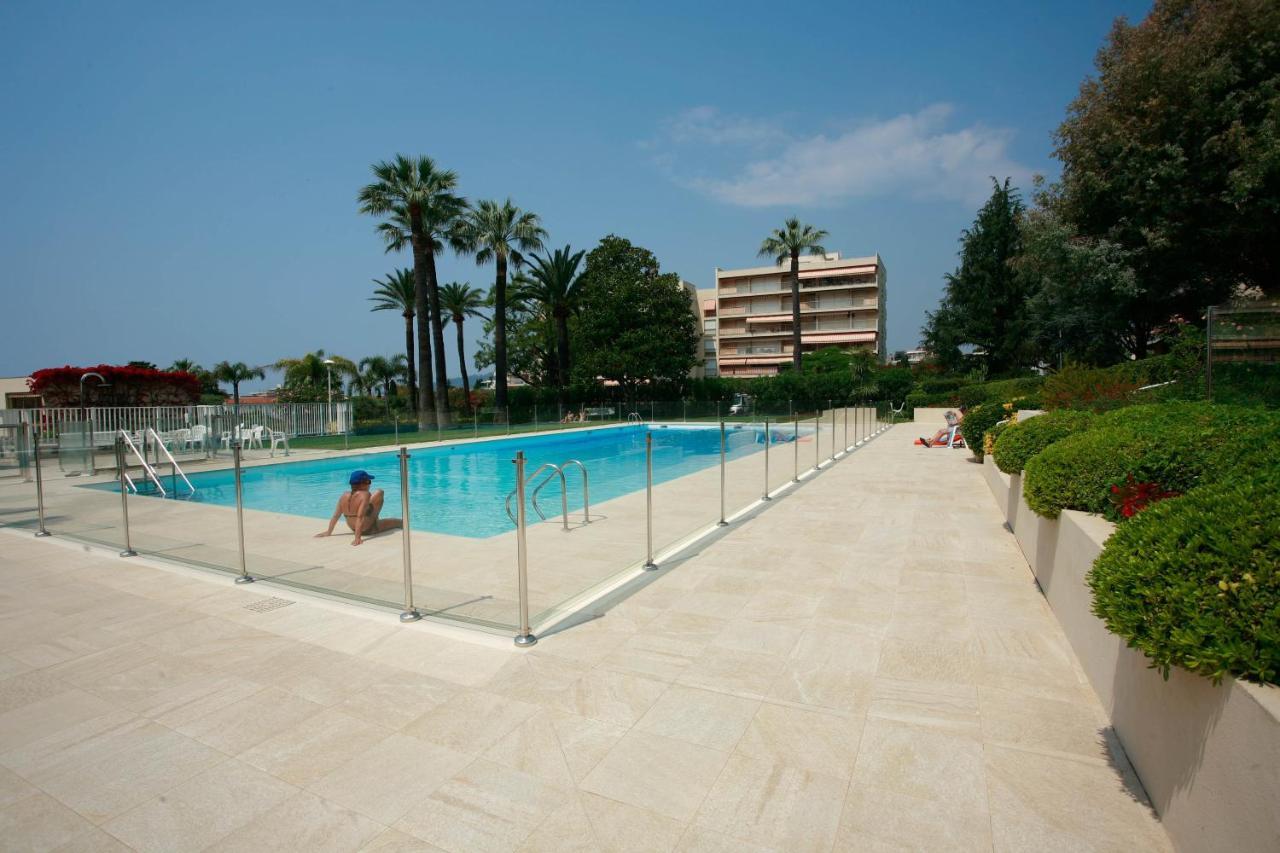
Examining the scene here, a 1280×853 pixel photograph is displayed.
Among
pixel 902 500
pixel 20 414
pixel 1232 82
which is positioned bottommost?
pixel 902 500

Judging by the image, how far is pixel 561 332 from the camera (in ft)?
112

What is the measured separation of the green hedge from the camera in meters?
3.55

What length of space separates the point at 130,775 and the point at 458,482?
972 cm

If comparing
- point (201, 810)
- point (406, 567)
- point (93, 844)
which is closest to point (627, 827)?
point (201, 810)

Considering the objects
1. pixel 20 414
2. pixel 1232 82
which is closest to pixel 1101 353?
pixel 1232 82

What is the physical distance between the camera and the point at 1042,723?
9.43ft

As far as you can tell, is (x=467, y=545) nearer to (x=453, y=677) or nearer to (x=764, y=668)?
(x=453, y=677)

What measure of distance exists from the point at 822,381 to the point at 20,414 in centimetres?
3144

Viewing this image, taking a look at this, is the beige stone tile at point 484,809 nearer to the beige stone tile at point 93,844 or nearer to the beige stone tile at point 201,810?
the beige stone tile at point 201,810

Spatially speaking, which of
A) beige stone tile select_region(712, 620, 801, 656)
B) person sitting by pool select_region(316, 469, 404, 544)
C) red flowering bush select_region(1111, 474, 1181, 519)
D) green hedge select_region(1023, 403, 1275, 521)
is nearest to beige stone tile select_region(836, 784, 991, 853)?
beige stone tile select_region(712, 620, 801, 656)

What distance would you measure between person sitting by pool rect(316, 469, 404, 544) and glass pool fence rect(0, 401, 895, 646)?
93 mm

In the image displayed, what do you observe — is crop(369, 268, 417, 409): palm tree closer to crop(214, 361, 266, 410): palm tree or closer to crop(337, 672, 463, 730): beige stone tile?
crop(214, 361, 266, 410): palm tree

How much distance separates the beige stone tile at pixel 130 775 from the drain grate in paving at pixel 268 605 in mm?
1716

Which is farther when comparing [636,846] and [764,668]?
[764,668]
